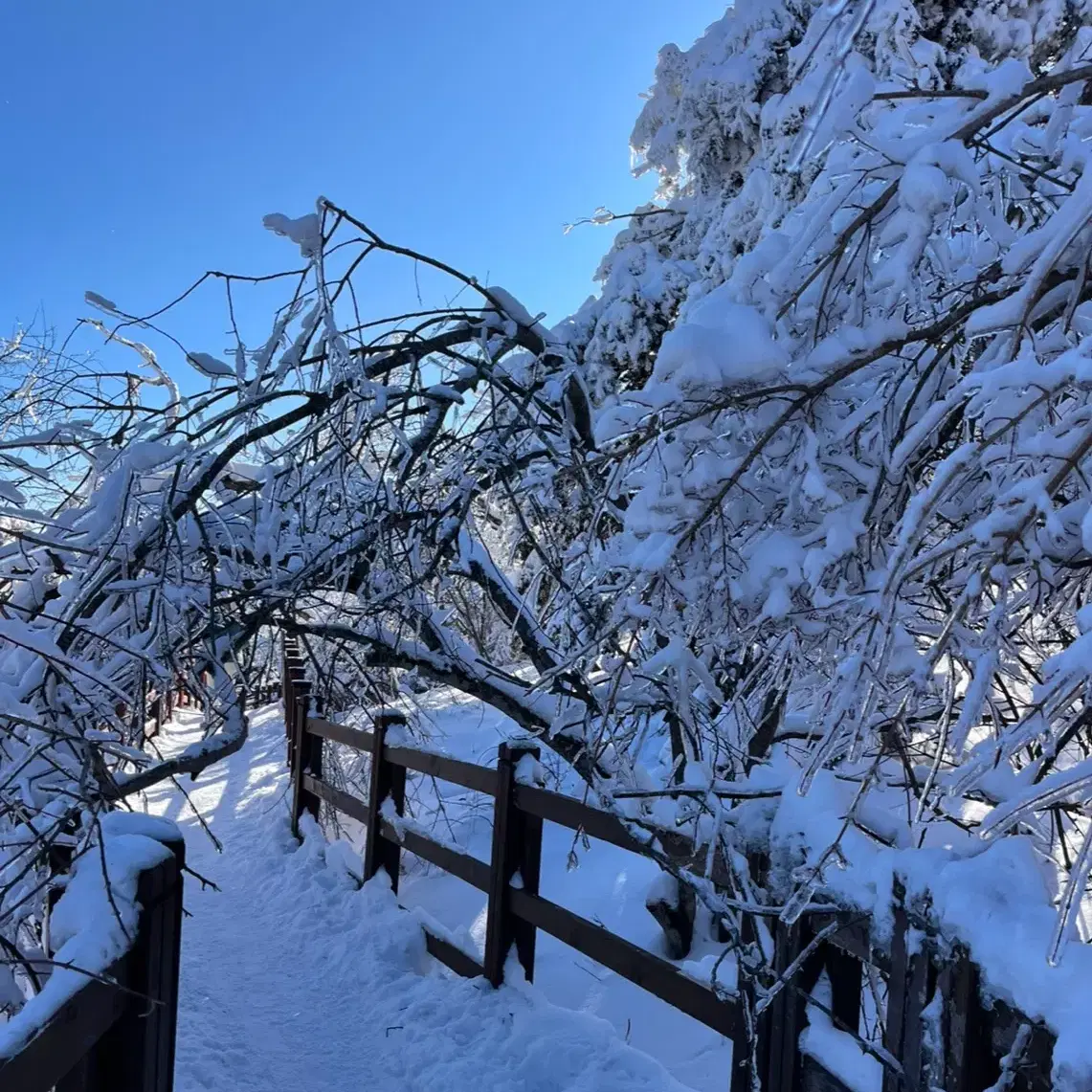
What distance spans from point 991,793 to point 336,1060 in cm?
327

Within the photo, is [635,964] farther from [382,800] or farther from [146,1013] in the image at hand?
[382,800]

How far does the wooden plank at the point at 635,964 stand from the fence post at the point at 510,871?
0.07 metres

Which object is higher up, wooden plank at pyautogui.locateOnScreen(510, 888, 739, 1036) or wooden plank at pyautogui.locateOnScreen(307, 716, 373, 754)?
wooden plank at pyautogui.locateOnScreen(307, 716, 373, 754)

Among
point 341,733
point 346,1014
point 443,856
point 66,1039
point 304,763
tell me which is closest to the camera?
point 66,1039

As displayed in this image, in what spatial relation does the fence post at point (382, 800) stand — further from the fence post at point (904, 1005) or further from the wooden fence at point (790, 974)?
the fence post at point (904, 1005)

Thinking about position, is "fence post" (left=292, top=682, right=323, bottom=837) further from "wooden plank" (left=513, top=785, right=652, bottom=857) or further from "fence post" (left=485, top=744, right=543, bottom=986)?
"wooden plank" (left=513, top=785, right=652, bottom=857)

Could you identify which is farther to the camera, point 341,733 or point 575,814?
point 341,733

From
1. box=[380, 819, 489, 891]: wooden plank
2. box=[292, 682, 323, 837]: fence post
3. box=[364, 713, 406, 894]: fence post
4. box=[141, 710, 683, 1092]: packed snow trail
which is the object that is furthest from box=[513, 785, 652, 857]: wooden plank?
box=[292, 682, 323, 837]: fence post

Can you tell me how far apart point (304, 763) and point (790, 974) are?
674 centimetres

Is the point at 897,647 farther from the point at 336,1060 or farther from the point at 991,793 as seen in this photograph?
the point at 336,1060

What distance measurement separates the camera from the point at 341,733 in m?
6.75

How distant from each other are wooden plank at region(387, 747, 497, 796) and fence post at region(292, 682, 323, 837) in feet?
8.02

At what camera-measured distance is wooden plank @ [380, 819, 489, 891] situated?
14.4 ft

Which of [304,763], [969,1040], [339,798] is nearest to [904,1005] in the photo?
[969,1040]
